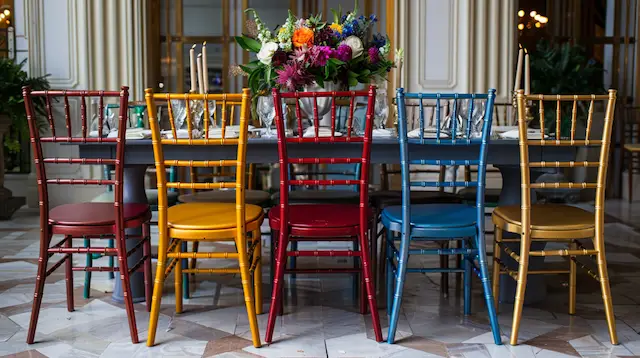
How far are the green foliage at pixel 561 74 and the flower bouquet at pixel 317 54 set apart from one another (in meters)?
4.50

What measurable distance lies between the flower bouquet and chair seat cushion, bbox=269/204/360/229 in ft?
1.92

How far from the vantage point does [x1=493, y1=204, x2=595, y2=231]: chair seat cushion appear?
3020 millimetres

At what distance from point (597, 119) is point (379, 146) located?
581 centimetres

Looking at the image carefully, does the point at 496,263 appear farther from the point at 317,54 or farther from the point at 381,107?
the point at 317,54

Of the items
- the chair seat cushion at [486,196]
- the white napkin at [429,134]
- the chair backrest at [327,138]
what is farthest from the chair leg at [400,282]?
the chair seat cushion at [486,196]

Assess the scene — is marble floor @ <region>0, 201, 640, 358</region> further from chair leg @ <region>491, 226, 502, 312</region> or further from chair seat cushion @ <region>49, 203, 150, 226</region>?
chair seat cushion @ <region>49, 203, 150, 226</region>

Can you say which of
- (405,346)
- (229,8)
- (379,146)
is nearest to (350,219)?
(379,146)

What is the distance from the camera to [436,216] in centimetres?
319

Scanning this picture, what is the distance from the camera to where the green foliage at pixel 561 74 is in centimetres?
764

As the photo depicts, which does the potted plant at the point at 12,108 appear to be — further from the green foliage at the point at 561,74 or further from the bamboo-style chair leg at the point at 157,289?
the green foliage at the point at 561,74

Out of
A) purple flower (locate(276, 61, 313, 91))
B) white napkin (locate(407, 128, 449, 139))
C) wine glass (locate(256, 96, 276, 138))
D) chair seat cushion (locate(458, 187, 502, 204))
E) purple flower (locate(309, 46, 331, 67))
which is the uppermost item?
purple flower (locate(309, 46, 331, 67))

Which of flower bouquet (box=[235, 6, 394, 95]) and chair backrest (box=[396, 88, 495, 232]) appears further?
flower bouquet (box=[235, 6, 394, 95])

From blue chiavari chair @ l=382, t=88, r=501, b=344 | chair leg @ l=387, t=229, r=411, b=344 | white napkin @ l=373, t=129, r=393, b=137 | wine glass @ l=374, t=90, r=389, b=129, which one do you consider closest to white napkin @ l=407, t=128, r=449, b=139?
blue chiavari chair @ l=382, t=88, r=501, b=344

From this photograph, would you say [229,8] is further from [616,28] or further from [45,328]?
[45,328]
